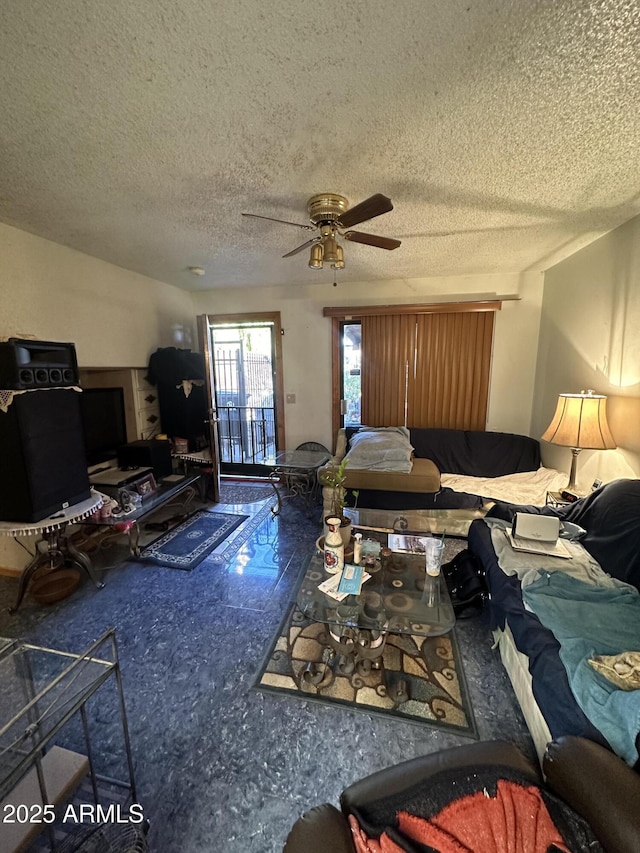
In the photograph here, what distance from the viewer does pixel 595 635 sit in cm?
135

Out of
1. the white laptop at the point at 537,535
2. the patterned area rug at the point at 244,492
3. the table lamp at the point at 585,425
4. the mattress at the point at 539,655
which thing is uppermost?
the table lamp at the point at 585,425

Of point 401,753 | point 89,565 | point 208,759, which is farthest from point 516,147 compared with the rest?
point 89,565

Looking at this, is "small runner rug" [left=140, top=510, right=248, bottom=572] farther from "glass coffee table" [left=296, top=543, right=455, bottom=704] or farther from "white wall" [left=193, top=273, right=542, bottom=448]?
"white wall" [left=193, top=273, right=542, bottom=448]

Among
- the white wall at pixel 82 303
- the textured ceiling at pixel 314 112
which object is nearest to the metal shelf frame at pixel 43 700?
the textured ceiling at pixel 314 112

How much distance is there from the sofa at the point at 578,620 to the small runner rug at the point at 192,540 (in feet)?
6.87

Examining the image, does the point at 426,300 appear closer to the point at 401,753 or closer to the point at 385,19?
the point at 385,19

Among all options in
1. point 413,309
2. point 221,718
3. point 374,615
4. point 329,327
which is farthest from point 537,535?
point 329,327

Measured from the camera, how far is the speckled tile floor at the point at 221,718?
1198 mm

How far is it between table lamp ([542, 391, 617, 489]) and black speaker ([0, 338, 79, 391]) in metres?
3.46

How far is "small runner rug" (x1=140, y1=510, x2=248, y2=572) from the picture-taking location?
2.71 metres

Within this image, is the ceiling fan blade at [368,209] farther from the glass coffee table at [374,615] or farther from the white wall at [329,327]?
the white wall at [329,327]

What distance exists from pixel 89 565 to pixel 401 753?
7.33 ft

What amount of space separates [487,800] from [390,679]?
2.91 feet

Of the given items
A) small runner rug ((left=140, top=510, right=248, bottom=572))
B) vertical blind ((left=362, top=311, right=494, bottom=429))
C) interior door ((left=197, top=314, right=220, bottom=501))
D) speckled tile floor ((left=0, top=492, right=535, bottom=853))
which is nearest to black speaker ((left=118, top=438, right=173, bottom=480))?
interior door ((left=197, top=314, right=220, bottom=501))
